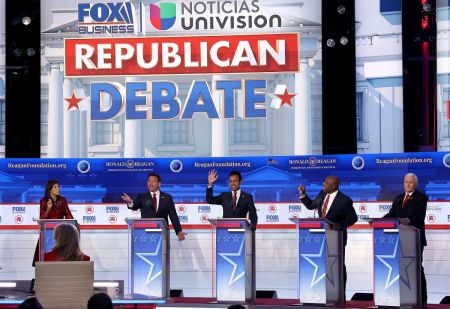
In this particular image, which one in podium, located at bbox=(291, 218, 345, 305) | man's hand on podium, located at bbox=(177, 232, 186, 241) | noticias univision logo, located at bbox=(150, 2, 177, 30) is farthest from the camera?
noticias univision logo, located at bbox=(150, 2, 177, 30)

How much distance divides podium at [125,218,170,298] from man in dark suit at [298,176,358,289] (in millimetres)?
1644

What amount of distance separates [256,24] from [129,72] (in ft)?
5.23

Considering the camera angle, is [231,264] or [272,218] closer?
[231,264]

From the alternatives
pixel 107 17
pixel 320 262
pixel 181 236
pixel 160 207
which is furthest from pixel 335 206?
pixel 107 17

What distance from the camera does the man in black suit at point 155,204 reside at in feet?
37.8

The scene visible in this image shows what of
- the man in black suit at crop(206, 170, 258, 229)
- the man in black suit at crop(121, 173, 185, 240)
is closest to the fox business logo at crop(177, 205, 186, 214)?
the man in black suit at crop(121, 173, 185, 240)

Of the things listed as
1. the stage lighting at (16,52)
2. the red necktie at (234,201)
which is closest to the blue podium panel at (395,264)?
the red necktie at (234,201)

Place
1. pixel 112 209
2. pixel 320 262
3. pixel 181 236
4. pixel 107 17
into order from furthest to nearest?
pixel 107 17 < pixel 112 209 < pixel 181 236 < pixel 320 262

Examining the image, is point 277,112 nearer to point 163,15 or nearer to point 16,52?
point 163,15

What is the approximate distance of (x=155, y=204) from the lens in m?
11.5

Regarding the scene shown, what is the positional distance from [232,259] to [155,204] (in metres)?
1.36

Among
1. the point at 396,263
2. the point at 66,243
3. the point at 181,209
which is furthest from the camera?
the point at 181,209

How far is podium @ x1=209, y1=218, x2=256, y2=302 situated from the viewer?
10.6 meters

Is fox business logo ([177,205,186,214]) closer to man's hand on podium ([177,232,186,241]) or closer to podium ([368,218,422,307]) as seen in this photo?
man's hand on podium ([177,232,186,241])
